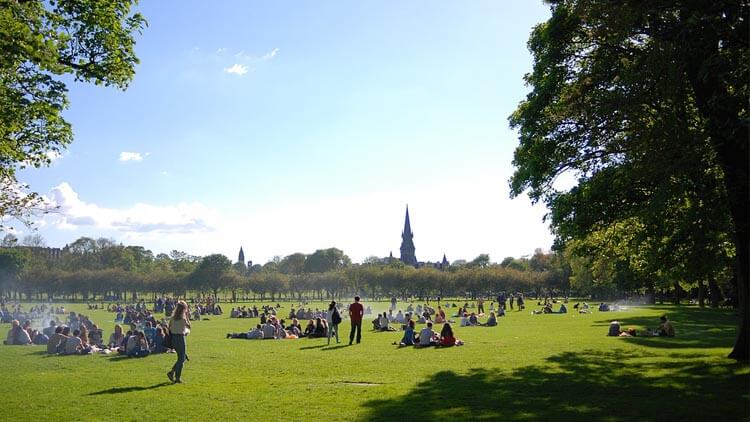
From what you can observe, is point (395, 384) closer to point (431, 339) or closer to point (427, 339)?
point (427, 339)

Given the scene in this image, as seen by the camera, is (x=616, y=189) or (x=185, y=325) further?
(x=616, y=189)

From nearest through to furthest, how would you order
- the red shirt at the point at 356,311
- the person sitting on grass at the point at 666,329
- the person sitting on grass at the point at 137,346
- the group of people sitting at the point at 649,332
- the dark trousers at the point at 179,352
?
1. the dark trousers at the point at 179,352
2. the person sitting on grass at the point at 137,346
3. the red shirt at the point at 356,311
4. the person sitting on grass at the point at 666,329
5. the group of people sitting at the point at 649,332

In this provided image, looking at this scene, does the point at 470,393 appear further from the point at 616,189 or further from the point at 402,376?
the point at 616,189

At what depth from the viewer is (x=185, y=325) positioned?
1551 centimetres

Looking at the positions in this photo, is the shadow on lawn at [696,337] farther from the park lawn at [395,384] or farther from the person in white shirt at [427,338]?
the person in white shirt at [427,338]

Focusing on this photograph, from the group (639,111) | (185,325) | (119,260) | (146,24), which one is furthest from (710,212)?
(119,260)

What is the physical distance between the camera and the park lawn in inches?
447

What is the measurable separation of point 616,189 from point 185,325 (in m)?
13.7

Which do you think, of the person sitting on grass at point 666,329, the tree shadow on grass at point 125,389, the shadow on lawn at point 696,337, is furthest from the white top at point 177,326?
the person sitting on grass at point 666,329

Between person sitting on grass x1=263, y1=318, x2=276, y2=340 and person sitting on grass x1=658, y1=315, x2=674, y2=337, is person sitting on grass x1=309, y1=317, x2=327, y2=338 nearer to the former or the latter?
person sitting on grass x1=263, y1=318, x2=276, y2=340

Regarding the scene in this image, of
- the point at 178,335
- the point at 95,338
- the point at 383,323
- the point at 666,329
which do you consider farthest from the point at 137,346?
the point at 666,329

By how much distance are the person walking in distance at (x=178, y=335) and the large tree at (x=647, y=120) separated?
12076 mm

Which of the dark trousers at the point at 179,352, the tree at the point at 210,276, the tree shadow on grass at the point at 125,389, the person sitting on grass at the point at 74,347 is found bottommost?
the tree shadow on grass at the point at 125,389

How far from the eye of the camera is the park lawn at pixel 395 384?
1135 cm
